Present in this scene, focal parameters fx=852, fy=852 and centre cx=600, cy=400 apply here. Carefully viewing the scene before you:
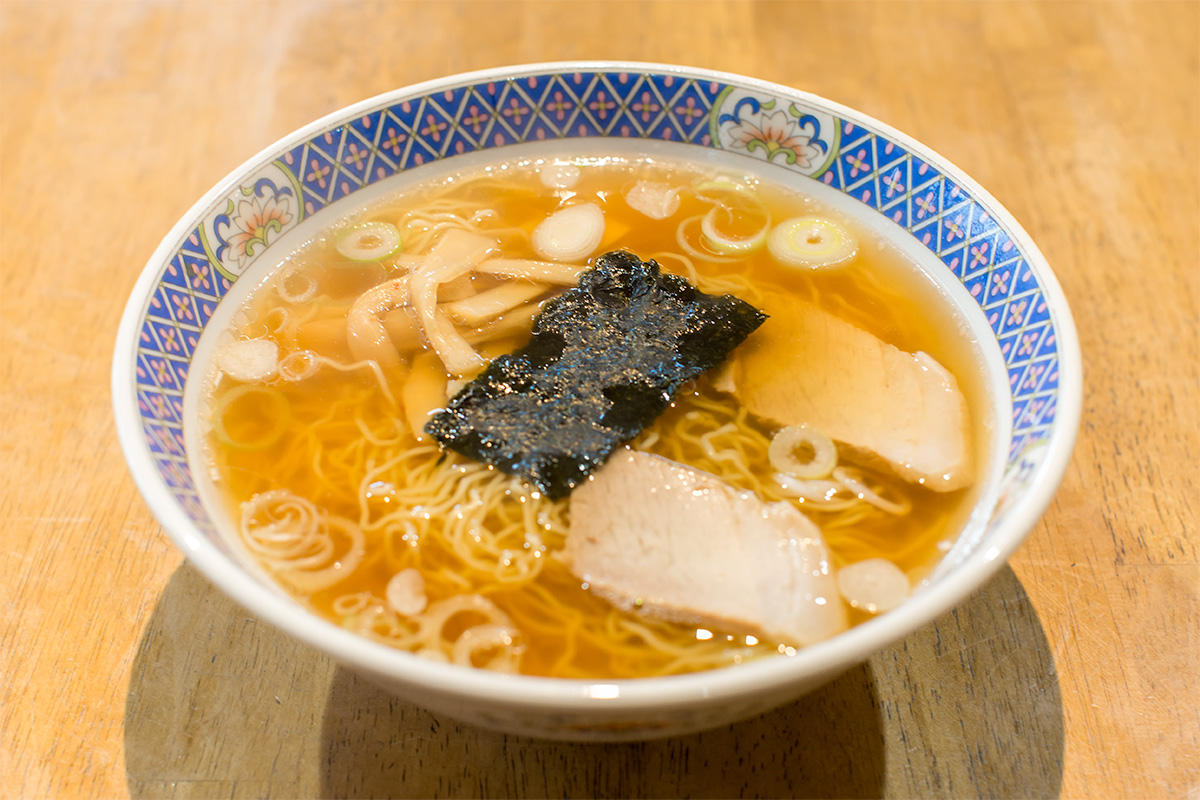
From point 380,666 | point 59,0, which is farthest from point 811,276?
point 59,0

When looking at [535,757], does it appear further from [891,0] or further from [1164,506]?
[891,0]


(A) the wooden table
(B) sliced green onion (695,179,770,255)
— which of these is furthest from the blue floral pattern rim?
(A) the wooden table

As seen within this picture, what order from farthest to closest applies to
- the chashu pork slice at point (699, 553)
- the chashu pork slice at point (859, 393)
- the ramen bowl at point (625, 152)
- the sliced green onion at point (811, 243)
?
1. the sliced green onion at point (811, 243)
2. the chashu pork slice at point (859, 393)
3. the chashu pork slice at point (699, 553)
4. the ramen bowl at point (625, 152)

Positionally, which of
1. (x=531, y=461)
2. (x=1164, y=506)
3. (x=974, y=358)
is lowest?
(x=531, y=461)

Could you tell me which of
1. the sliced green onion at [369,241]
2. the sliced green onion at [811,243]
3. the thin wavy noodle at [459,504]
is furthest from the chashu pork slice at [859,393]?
the sliced green onion at [369,241]

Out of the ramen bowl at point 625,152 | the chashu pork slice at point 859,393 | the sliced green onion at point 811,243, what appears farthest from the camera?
the sliced green onion at point 811,243

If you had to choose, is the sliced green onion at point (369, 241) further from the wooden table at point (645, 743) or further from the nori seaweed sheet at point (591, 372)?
the wooden table at point (645, 743)
